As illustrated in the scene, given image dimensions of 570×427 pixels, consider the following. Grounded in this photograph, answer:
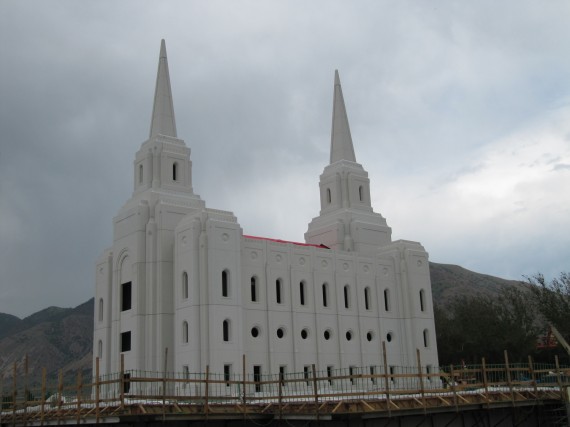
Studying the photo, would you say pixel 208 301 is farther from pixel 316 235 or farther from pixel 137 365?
pixel 316 235

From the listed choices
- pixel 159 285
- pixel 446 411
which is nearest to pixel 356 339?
pixel 159 285

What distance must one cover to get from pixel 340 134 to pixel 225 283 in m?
25.4

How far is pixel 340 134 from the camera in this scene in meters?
68.8

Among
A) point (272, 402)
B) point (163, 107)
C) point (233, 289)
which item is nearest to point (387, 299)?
point (233, 289)

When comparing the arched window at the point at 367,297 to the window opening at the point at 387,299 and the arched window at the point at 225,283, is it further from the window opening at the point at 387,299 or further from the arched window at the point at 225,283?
the arched window at the point at 225,283

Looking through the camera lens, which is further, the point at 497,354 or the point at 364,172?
the point at 497,354

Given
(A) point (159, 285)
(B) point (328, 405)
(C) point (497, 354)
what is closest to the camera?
(B) point (328, 405)

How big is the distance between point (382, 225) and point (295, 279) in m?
14.6

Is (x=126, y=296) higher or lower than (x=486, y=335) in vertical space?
higher

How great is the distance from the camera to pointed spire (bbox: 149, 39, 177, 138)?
5703 cm

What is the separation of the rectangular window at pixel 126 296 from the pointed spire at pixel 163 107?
492 inches

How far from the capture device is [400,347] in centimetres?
5975

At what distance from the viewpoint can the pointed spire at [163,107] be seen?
5703 centimetres

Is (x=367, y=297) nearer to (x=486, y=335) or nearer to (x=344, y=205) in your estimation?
(x=344, y=205)
